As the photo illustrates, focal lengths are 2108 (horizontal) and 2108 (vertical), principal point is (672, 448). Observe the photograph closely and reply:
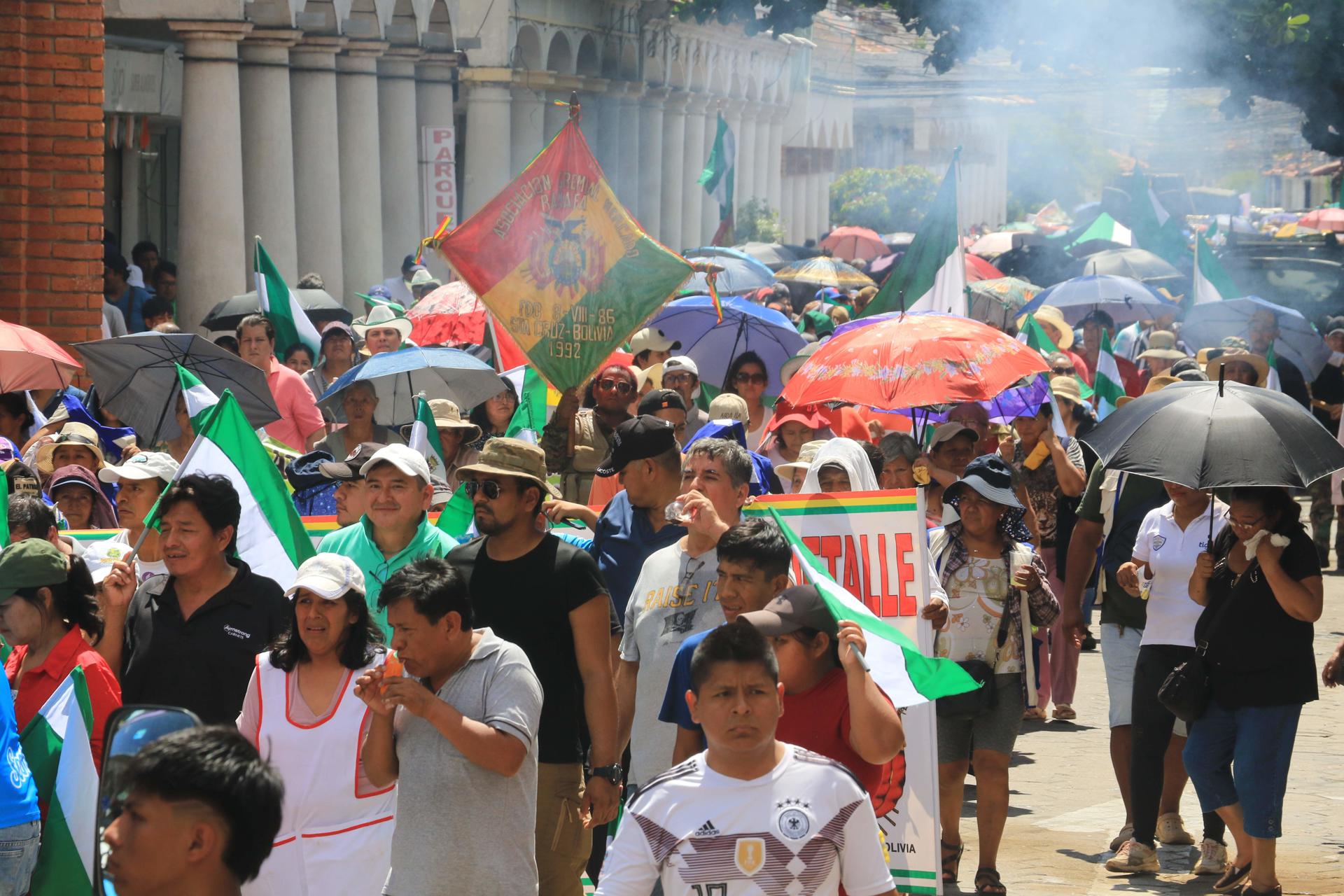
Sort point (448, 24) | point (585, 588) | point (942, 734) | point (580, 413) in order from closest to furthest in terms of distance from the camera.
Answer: point (585, 588) < point (942, 734) < point (580, 413) < point (448, 24)

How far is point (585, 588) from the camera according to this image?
20.1 feet

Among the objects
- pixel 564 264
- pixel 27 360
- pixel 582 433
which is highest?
pixel 564 264

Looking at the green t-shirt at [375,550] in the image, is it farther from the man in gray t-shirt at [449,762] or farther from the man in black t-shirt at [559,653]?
the man in gray t-shirt at [449,762]

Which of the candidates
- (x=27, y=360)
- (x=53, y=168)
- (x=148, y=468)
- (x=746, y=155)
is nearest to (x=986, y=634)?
(x=148, y=468)

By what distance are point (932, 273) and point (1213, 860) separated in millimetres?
6538

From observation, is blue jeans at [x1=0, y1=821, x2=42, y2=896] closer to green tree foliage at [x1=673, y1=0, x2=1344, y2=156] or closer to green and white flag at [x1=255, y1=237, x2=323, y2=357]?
green and white flag at [x1=255, y1=237, x2=323, y2=357]

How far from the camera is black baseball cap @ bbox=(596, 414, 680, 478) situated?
6.95 m

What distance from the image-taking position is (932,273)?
1383cm

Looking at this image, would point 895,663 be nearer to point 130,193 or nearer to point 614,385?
point 614,385

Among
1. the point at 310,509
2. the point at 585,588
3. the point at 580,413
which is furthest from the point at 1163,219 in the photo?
the point at 585,588

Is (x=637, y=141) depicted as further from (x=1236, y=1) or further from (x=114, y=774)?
(x=114, y=774)

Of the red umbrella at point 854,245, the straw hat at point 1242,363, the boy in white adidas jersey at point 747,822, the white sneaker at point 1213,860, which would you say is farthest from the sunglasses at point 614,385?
the red umbrella at point 854,245

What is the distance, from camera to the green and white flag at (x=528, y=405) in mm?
10797

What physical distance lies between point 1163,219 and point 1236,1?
132 inches
